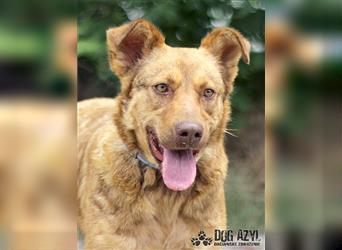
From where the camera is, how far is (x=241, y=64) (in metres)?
4.67

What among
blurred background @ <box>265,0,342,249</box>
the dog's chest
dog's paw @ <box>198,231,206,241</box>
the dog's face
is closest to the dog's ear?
the dog's face

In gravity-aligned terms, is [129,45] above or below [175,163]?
above

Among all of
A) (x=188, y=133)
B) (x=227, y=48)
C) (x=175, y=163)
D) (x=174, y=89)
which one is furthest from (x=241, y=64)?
(x=175, y=163)

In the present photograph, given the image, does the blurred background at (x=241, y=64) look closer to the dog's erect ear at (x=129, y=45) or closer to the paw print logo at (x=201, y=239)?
the dog's erect ear at (x=129, y=45)

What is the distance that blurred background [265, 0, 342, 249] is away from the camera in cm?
480

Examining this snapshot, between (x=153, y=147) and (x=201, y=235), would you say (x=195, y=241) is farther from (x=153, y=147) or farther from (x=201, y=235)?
(x=153, y=147)

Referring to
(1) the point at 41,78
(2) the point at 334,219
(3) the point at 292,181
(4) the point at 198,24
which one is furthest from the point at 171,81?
(2) the point at 334,219

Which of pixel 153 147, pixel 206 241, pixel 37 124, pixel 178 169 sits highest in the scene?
pixel 37 124

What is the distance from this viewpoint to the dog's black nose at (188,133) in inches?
168

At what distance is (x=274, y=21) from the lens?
4773 millimetres

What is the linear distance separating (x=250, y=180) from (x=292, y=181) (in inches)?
14.1

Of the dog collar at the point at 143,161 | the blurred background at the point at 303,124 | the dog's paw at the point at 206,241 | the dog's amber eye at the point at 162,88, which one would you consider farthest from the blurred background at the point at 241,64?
the dog collar at the point at 143,161

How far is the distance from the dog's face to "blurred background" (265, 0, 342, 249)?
391 millimetres

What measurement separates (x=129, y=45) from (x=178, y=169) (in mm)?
900
